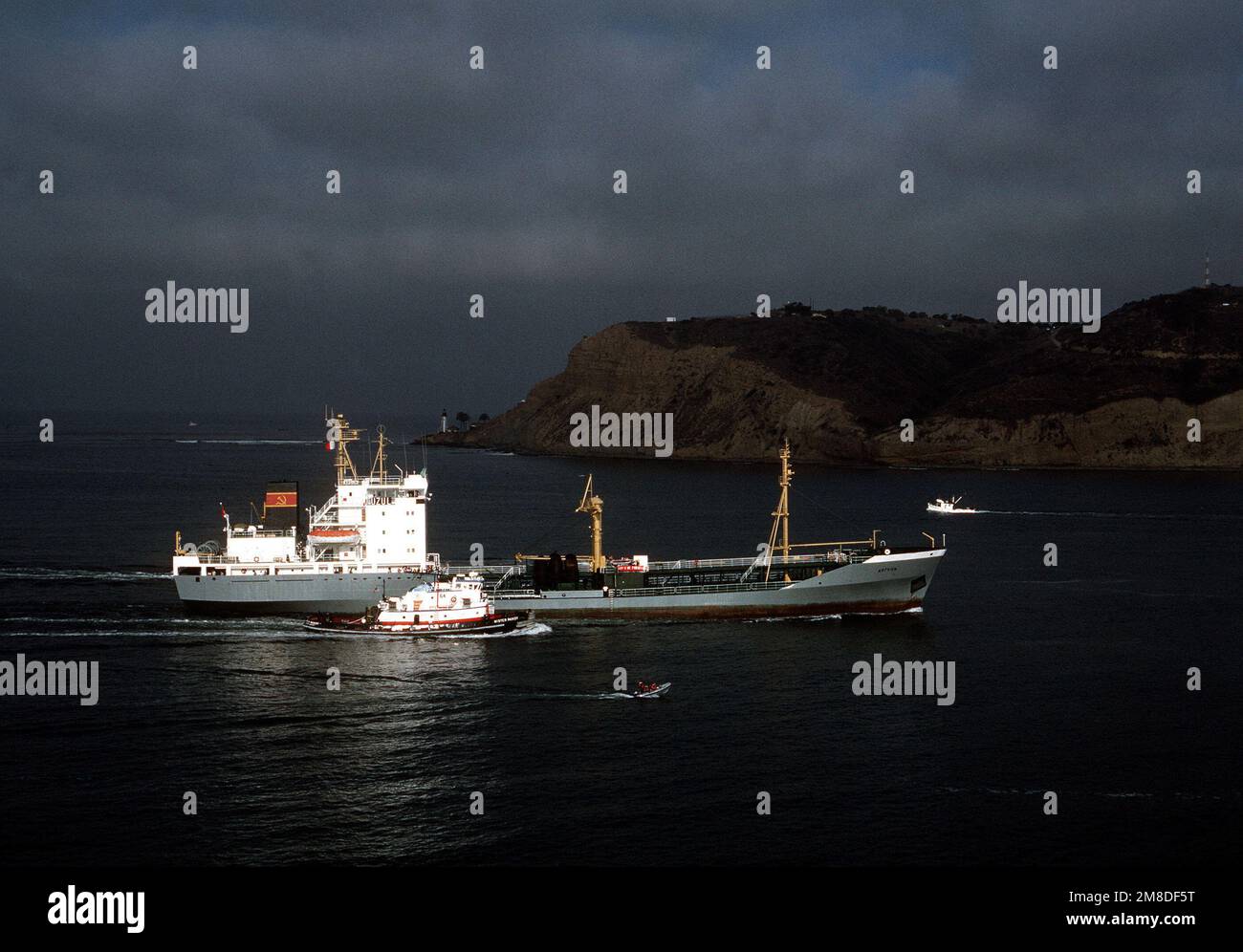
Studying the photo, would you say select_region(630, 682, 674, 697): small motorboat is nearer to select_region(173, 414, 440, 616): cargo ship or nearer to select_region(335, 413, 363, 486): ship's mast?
select_region(173, 414, 440, 616): cargo ship

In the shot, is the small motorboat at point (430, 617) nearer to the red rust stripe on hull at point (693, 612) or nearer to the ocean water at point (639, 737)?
the ocean water at point (639, 737)

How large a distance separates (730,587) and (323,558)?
20.7 m

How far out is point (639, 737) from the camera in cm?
3709

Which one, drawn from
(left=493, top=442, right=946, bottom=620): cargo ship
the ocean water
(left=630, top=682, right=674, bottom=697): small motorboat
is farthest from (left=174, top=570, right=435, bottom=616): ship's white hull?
(left=630, top=682, right=674, bottom=697): small motorboat

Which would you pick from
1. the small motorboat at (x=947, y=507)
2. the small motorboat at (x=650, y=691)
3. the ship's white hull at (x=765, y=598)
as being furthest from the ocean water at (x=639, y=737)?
the small motorboat at (x=947, y=507)

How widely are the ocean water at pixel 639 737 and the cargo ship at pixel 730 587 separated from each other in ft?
4.29

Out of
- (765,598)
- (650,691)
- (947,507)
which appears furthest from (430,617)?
(947,507)

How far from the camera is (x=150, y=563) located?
72750 millimetres

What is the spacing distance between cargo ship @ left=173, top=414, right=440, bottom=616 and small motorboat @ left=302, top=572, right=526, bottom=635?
3.18m

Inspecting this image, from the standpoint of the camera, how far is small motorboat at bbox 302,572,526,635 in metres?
52.5

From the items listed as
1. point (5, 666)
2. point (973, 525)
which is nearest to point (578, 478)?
point (973, 525)

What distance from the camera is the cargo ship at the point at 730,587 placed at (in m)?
56.7
